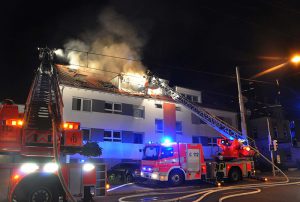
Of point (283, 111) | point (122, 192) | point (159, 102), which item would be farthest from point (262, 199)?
point (283, 111)

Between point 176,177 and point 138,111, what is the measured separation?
424 inches

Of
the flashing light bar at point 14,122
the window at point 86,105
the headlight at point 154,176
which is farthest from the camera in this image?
the window at point 86,105

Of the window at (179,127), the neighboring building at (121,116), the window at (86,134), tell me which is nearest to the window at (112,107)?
the neighboring building at (121,116)

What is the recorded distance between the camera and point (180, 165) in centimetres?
1748

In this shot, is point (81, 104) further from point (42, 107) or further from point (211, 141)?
point (211, 141)

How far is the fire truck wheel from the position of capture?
29.5 ft

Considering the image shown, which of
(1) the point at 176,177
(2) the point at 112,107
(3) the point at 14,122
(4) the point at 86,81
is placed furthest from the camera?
(4) the point at 86,81

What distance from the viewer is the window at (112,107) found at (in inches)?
995

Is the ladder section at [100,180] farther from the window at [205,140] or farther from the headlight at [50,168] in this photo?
the window at [205,140]

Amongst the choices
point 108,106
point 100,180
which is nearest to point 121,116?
point 108,106

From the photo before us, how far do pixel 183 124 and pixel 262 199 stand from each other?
1865cm

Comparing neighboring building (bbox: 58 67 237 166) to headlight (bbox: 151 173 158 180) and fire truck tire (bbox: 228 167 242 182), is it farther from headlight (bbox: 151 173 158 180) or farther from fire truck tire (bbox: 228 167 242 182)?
fire truck tire (bbox: 228 167 242 182)

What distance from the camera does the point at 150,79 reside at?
25438 mm

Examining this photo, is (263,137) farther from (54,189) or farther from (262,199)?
(54,189)
